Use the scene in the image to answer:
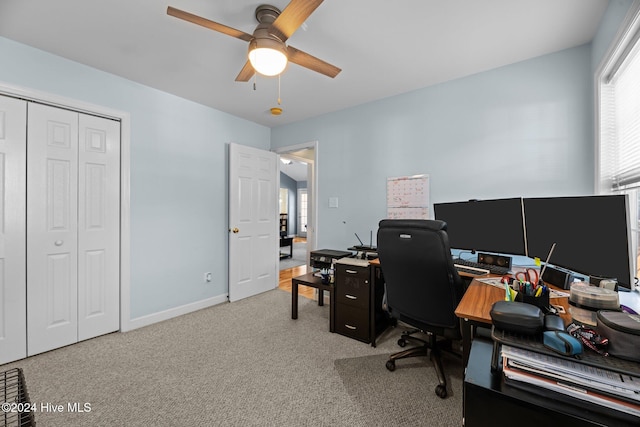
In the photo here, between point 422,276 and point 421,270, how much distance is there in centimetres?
4

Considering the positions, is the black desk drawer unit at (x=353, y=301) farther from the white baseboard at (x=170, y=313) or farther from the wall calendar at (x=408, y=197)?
the white baseboard at (x=170, y=313)

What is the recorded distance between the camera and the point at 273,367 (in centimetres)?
207

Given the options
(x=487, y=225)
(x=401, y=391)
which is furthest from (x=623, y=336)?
(x=487, y=225)

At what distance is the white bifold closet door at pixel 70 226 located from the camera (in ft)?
7.30

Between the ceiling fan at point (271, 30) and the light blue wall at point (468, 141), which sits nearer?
the ceiling fan at point (271, 30)

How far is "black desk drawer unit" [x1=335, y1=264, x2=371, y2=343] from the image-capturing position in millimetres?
2430

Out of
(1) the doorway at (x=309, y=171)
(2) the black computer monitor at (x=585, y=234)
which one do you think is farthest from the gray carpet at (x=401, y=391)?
(1) the doorway at (x=309, y=171)

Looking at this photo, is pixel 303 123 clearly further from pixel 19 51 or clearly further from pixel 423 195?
pixel 19 51

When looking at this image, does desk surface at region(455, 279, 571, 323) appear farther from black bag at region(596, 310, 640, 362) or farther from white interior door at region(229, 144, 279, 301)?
white interior door at region(229, 144, 279, 301)

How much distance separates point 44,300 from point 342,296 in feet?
8.40

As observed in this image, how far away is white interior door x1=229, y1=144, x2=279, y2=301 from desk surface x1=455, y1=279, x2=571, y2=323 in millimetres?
2821

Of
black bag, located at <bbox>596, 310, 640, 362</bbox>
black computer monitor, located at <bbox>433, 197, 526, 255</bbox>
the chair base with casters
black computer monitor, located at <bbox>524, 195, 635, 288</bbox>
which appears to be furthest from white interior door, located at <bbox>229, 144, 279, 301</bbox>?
black bag, located at <bbox>596, 310, 640, 362</bbox>

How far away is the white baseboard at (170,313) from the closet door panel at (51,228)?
423mm

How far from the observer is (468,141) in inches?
103
